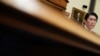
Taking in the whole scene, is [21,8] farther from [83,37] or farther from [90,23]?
[90,23]

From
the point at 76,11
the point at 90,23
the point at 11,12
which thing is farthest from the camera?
the point at 76,11

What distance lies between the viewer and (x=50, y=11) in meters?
0.18

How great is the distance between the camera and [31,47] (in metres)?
0.20

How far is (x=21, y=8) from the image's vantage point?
15 centimetres

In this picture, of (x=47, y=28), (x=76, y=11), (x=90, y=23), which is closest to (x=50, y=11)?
(x=47, y=28)

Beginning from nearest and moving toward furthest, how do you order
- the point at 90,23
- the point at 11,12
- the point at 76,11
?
the point at 11,12 < the point at 90,23 < the point at 76,11

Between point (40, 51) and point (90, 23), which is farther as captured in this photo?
point (90, 23)

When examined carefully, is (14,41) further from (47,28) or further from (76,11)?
(76,11)

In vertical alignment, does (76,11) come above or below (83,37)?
above

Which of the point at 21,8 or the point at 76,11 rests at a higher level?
the point at 76,11

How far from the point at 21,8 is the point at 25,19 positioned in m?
0.01

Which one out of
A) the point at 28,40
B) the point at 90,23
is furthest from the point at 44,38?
the point at 90,23

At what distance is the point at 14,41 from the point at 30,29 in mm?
29

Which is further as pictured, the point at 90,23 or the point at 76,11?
the point at 76,11
